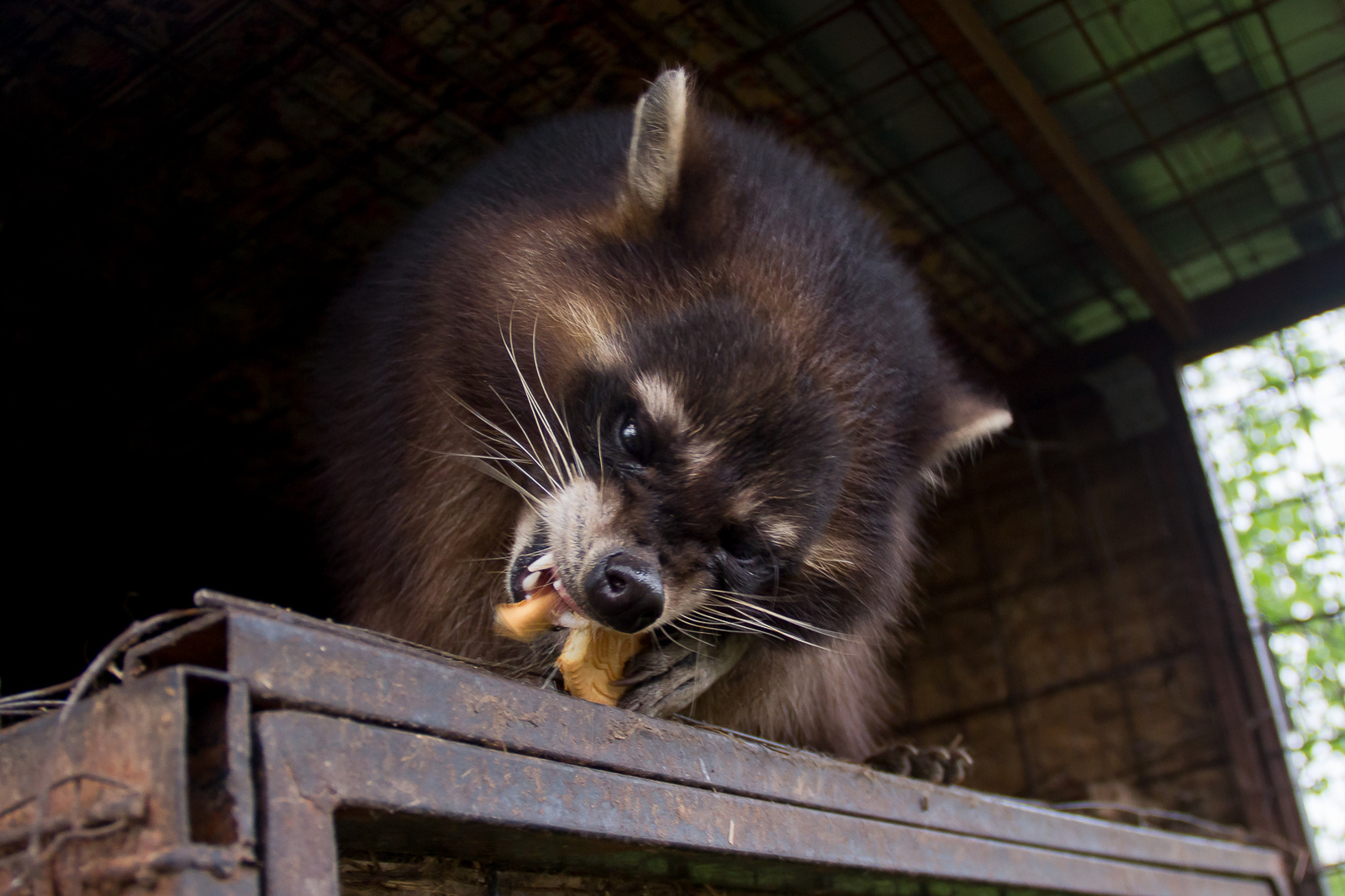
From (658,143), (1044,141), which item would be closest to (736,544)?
(658,143)

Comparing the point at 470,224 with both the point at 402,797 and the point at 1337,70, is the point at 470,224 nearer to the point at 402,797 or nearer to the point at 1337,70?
the point at 402,797

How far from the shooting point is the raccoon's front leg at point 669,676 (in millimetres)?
2201

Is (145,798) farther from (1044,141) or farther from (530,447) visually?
(1044,141)

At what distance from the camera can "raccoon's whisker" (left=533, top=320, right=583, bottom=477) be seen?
206 cm

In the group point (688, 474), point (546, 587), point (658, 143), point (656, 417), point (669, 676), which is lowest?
point (669, 676)

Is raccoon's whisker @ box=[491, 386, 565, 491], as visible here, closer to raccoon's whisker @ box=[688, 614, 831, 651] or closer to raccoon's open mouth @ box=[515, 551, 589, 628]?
raccoon's open mouth @ box=[515, 551, 589, 628]

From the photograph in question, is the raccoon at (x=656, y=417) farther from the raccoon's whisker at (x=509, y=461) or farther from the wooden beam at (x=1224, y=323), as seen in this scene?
the wooden beam at (x=1224, y=323)

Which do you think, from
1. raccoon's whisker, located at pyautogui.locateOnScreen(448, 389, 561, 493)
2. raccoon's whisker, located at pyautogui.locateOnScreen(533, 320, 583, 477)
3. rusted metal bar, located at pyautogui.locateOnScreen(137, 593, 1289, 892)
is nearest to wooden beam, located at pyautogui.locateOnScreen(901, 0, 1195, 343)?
raccoon's whisker, located at pyautogui.locateOnScreen(533, 320, 583, 477)

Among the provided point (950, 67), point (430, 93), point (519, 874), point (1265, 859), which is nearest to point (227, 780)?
point (519, 874)

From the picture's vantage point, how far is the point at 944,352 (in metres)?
3.06

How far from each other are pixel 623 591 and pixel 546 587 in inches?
10.8

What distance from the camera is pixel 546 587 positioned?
206cm

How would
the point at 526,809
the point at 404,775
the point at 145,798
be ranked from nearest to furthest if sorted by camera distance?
1. the point at 145,798
2. the point at 404,775
3. the point at 526,809

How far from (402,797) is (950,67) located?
2495 millimetres
